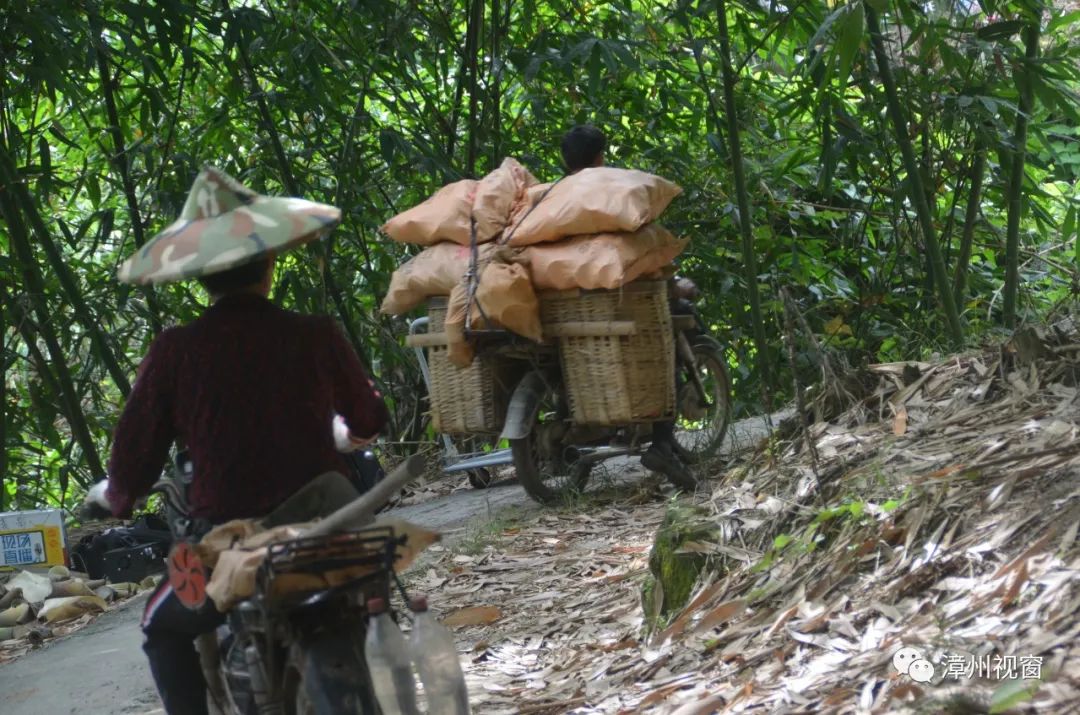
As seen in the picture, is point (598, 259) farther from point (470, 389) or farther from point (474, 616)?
point (474, 616)

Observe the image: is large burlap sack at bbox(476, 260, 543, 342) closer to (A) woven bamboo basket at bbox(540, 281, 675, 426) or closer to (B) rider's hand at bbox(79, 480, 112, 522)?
(A) woven bamboo basket at bbox(540, 281, 675, 426)

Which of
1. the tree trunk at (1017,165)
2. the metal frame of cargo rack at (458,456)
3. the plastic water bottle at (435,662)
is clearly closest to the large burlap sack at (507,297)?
the metal frame of cargo rack at (458,456)

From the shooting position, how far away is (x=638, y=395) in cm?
686

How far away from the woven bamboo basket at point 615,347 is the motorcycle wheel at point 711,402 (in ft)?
2.44

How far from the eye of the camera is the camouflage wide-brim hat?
10.6 ft

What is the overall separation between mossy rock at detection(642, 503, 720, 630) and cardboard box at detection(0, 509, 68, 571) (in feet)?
13.2

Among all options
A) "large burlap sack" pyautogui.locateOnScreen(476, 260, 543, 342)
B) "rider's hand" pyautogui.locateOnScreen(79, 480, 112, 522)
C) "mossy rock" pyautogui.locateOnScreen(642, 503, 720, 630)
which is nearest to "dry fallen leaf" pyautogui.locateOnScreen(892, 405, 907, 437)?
"mossy rock" pyautogui.locateOnScreen(642, 503, 720, 630)

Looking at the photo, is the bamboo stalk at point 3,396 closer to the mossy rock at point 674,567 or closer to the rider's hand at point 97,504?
the mossy rock at point 674,567

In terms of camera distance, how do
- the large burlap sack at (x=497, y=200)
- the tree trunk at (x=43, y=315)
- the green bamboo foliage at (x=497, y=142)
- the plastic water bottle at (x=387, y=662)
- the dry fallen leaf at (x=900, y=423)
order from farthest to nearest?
the tree trunk at (x=43, y=315) → the green bamboo foliage at (x=497, y=142) → the large burlap sack at (x=497, y=200) → the dry fallen leaf at (x=900, y=423) → the plastic water bottle at (x=387, y=662)

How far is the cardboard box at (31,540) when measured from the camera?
7660 mm

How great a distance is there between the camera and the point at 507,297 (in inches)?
257

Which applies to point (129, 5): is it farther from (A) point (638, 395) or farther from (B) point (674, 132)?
(B) point (674, 132)

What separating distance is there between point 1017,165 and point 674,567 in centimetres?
379

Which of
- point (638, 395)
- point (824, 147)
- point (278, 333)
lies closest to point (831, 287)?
point (824, 147)
